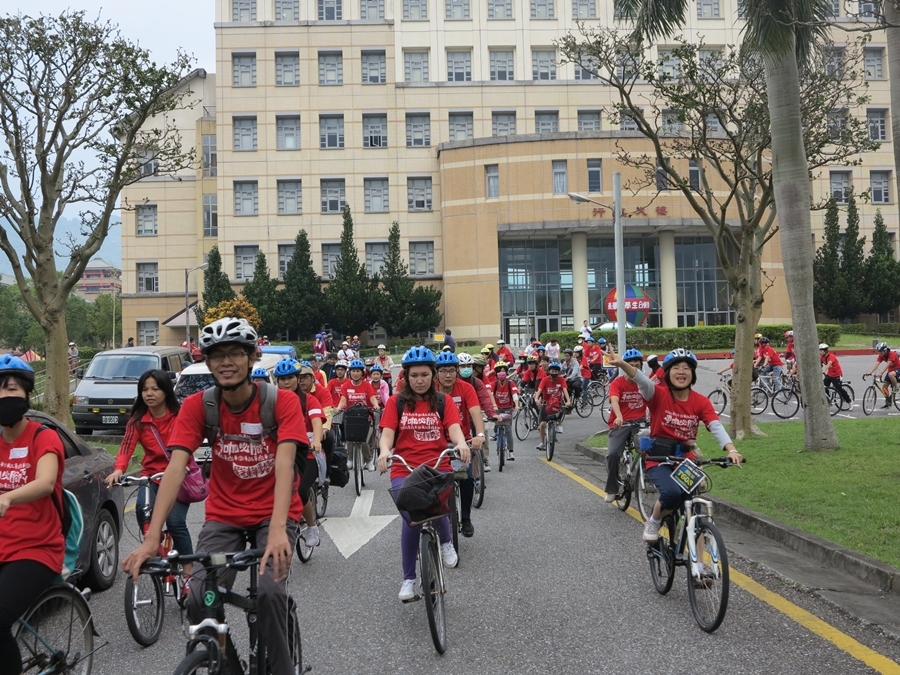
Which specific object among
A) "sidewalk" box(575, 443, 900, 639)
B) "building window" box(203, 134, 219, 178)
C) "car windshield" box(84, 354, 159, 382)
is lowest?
"sidewalk" box(575, 443, 900, 639)

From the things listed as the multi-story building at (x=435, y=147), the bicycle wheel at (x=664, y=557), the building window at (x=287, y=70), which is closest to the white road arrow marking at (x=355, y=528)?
the bicycle wheel at (x=664, y=557)

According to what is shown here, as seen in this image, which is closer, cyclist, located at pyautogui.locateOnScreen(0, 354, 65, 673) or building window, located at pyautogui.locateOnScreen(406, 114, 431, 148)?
cyclist, located at pyautogui.locateOnScreen(0, 354, 65, 673)

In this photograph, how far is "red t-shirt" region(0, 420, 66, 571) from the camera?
438cm

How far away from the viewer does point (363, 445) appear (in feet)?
43.6

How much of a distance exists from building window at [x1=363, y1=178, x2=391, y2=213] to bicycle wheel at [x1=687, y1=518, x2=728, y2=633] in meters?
54.1

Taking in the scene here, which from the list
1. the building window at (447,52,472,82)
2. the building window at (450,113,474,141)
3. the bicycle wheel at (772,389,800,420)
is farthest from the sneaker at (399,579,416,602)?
the building window at (447,52,472,82)

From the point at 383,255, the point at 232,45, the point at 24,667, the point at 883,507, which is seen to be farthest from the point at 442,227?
the point at 24,667

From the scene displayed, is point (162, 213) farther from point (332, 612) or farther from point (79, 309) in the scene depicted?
point (332, 612)

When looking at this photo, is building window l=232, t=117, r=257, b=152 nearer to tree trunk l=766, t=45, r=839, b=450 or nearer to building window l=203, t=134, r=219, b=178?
building window l=203, t=134, r=219, b=178

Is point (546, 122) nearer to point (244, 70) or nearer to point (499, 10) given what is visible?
point (499, 10)

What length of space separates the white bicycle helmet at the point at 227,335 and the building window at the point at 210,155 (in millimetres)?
60579

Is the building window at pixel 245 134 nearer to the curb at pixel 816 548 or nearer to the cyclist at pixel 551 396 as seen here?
the cyclist at pixel 551 396

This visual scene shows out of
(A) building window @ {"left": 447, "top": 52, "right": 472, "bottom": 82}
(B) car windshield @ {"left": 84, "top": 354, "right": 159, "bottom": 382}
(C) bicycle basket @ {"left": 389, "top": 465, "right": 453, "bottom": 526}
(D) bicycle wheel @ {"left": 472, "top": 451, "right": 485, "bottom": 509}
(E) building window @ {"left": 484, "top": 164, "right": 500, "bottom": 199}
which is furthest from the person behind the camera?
(A) building window @ {"left": 447, "top": 52, "right": 472, "bottom": 82}

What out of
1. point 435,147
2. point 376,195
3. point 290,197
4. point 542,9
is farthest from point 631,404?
point 542,9
